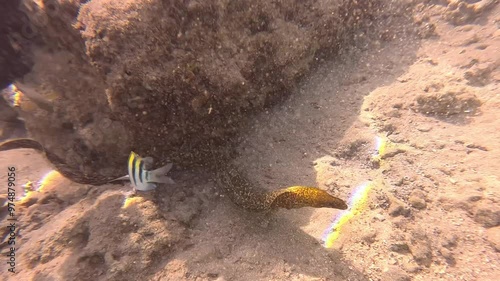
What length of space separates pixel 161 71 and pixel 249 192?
142 centimetres

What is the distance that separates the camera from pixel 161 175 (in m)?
2.91

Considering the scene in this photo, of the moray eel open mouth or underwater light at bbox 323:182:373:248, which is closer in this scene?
the moray eel open mouth

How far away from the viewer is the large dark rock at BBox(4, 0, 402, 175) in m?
2.53

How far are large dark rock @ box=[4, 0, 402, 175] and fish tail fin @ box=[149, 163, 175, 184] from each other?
187 mm

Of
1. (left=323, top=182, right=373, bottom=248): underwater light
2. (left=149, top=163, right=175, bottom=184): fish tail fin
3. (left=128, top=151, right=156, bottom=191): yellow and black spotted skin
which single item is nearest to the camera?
(left=323, top=182, right=373, bottom=248): underwater light

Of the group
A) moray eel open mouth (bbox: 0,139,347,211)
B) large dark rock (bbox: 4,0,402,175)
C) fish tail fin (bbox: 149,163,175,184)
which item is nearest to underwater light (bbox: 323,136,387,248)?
moray eel open mouth (bbox: 0,139,347,211)

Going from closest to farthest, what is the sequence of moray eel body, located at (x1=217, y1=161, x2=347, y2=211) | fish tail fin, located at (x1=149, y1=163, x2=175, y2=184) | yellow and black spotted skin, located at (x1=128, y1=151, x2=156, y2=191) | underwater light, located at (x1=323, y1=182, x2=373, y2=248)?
1. moray eel body, located at (x1=217, y1=161, x2=347, y2=211)
2. underwater light, located at (x1=323, y1=182, x2=373, y2=248)
3. yellow and black spotted skin, located at (x1=128, y1=151, x2=156, y2=191)
4. fish tail fin, located at (x1=149, y1=163, x2=175, y2=184)

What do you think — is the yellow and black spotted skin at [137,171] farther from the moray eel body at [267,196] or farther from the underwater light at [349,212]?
the underwater light at [349,212]

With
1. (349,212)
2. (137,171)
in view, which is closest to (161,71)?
(137,171)

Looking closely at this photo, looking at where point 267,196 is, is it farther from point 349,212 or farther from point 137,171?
point 137,171

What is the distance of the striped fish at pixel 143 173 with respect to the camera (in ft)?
8.78

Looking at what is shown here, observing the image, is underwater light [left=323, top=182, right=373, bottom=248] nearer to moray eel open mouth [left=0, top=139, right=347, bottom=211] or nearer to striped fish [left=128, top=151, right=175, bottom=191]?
moray eel open mouth [left=0, top=139, right=347, bottom=211]

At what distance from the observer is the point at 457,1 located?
15.1 ft

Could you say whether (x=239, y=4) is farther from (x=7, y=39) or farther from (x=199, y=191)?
(x=7, y=39)
